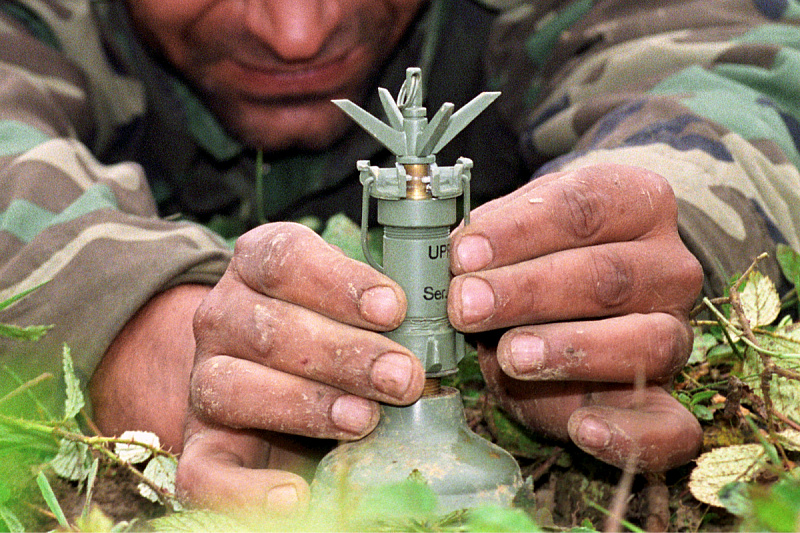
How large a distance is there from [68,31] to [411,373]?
1905mm

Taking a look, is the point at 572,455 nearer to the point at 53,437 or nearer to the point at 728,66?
the point at 53,437

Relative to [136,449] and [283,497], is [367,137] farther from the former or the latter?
[283,497]

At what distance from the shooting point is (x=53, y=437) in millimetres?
1010

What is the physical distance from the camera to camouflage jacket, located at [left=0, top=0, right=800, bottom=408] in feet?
4.13

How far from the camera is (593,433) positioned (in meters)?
0.93

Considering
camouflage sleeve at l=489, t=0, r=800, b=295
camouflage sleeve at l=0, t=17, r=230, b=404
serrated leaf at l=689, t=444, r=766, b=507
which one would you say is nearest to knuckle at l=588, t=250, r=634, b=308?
serrated leaf at l=689, t=444, r=766, b=507

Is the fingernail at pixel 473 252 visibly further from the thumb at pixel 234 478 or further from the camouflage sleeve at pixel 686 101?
the camouflage sleeve at pixel 686 101

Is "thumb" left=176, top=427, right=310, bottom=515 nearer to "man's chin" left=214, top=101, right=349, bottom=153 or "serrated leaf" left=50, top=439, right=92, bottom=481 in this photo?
Result: "serrated leaf" left=50, top=439, right=92, bottom=481

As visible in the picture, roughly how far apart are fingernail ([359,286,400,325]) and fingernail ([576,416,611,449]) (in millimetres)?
263

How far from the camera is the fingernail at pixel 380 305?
838mm

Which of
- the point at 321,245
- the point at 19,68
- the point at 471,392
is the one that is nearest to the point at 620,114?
the point at 471,392

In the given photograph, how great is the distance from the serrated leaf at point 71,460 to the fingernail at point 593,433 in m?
0.61

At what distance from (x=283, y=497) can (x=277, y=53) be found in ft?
4.57

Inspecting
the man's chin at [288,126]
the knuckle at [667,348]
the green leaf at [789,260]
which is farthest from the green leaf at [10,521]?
the man's chin at [288,126]
